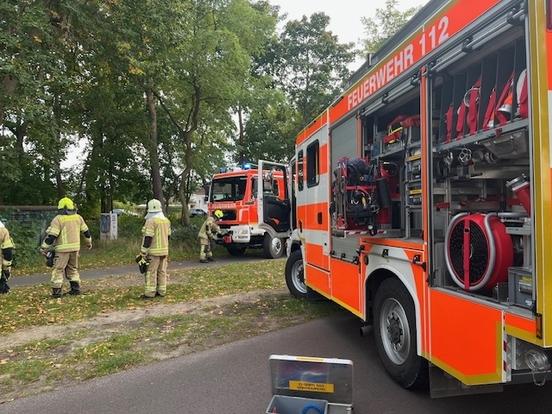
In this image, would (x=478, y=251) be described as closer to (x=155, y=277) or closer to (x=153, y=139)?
(x=155, y=277)

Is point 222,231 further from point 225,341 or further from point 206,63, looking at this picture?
point 225,341

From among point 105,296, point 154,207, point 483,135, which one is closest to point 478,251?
point 483,135

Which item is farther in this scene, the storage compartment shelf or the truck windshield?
the truck windshield

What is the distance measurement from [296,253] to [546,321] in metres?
5.39

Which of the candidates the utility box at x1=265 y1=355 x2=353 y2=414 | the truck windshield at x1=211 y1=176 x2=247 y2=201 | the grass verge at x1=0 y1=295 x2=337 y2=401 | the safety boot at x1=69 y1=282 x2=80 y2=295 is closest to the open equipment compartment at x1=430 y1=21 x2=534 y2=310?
the utility box at x1=265 y1=355 x2=353 y2=414

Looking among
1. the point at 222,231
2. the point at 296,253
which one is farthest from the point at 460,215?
the point at 222,231

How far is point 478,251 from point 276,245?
1178 centimetres

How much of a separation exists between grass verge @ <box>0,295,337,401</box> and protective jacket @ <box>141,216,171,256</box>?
60.6 inches

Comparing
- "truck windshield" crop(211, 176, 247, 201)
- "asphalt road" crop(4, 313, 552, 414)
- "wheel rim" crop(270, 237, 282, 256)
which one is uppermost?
"truck windshield" crop(211, 176, 247, 201)

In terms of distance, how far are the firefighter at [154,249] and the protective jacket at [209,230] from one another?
565 cm

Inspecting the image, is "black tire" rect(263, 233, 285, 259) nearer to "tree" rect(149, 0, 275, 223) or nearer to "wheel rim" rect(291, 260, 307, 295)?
"tree" rect(149, 0, 275, 223)

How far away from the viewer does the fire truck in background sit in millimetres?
14172

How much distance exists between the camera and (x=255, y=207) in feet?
46.8

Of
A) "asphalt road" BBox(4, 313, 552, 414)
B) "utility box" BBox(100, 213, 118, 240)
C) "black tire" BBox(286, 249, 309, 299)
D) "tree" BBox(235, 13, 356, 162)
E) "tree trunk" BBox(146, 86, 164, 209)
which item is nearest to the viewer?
"asphalt road" BBox(4, 313, 552, 414)
